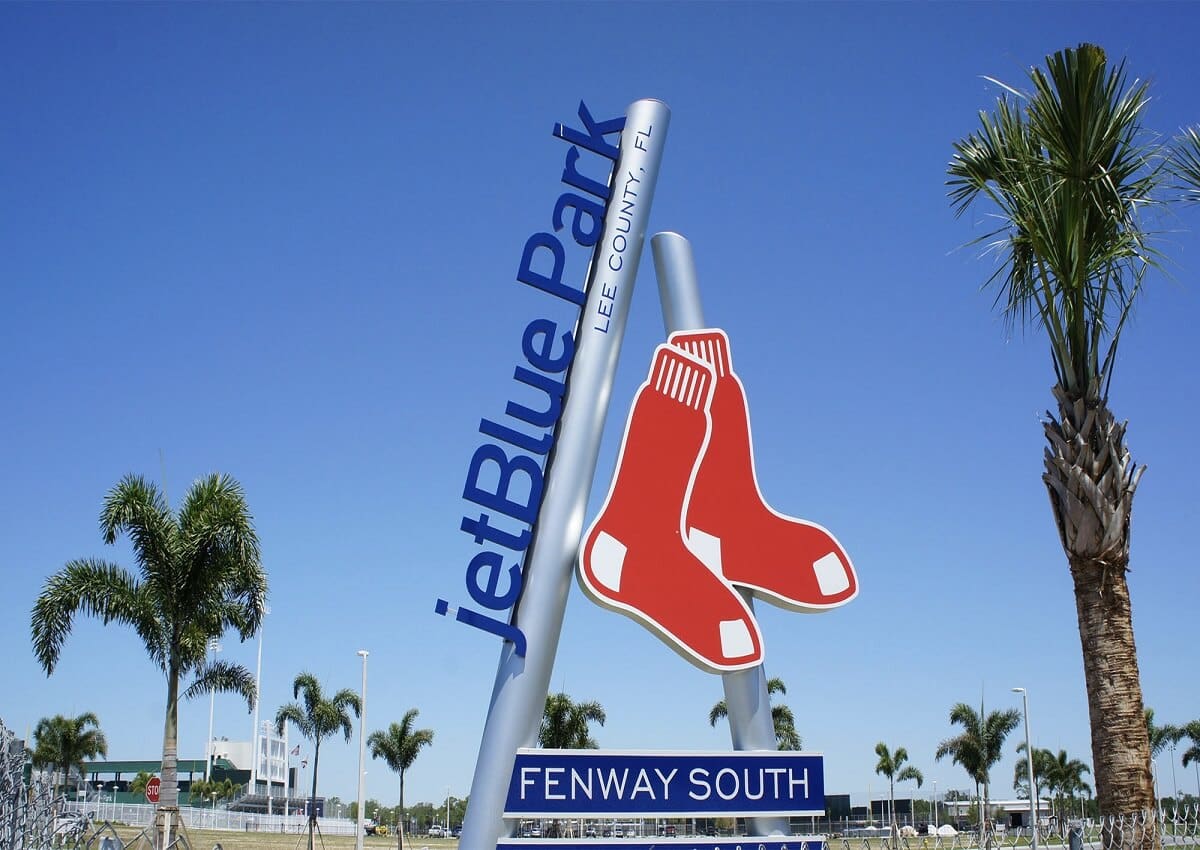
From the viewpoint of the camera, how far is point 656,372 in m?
15.2

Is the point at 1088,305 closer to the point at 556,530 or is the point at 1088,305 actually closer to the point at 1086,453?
the point at 1086,453

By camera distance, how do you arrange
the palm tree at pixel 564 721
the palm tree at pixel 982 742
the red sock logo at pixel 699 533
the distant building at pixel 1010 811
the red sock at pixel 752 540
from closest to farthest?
the red sock logo at pixel 699 533
the red sock at pixel 752 540
the palm tree at pixel 564 721
the palm tree at pixel 982 742
the distant building at pixel 1010 811

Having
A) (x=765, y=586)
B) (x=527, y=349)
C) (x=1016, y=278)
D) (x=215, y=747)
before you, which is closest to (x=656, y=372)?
(x=527, y=349)

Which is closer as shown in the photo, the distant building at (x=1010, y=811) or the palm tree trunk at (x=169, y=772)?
the palm tree trunk at (x=169, y=772)

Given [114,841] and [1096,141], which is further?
[114,841]

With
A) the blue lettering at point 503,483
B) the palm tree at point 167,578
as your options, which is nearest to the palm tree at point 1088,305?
the blue lettering at point 503,483

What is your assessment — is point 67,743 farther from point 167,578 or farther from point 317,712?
point 167,578

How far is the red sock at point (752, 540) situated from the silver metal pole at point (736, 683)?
42 cm

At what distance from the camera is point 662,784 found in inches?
534

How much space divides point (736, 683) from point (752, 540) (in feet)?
6.02

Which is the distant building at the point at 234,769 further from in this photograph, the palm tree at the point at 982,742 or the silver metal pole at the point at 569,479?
the silver metal pole at the point at 569,479

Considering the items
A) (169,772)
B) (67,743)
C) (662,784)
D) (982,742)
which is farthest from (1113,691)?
(67,743)

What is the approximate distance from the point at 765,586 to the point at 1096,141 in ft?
21.6

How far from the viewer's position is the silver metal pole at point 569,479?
525 inches
